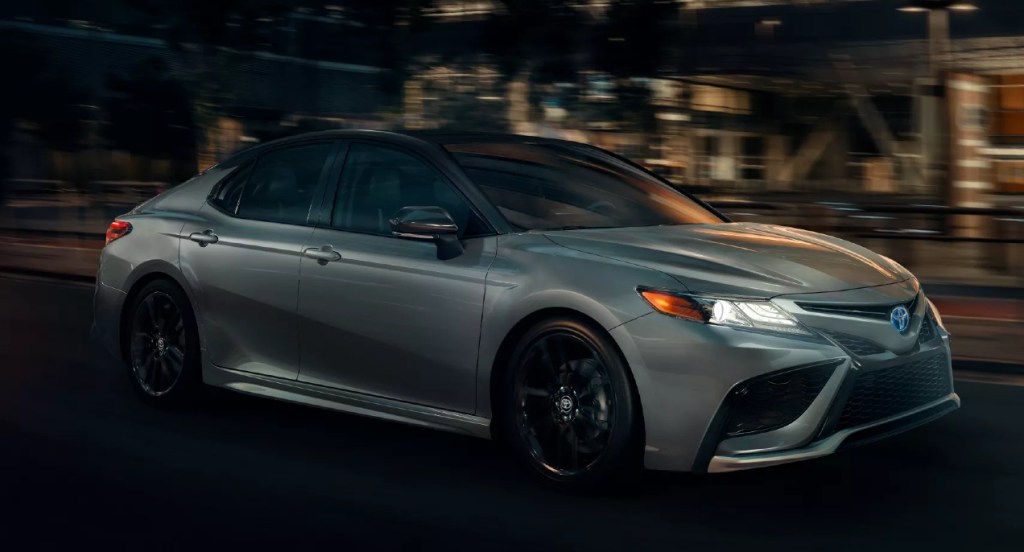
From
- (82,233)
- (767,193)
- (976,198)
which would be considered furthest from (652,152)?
(976,198)

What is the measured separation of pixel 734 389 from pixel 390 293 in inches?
67.3

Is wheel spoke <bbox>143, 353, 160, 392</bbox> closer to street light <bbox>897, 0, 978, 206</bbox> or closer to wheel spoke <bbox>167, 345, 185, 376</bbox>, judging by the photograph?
wheel spoke <bbox>167, 345, 185, 376</bbox>

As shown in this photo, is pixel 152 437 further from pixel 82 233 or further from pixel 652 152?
pixel 82 233

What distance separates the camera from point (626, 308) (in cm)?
543

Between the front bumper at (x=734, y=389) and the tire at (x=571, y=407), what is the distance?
0.09 m

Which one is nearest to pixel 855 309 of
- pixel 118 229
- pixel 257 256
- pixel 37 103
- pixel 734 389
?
pixel 734 389

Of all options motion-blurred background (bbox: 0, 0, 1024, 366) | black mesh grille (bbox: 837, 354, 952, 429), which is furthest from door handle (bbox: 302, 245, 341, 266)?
motion-blurred background (bbox: 0, 0, 1024, 366)

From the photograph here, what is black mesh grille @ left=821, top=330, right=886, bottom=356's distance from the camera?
17.4ft

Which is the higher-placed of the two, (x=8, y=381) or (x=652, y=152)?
(x=652, y=152)

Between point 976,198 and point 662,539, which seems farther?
point 976,198

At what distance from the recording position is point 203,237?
7316 millimetres

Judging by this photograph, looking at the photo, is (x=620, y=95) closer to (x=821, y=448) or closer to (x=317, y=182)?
(x=317, y=182)

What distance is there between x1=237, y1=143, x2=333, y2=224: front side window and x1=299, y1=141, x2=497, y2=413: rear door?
0.63 feet

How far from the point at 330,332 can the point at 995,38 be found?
23.8 metres
